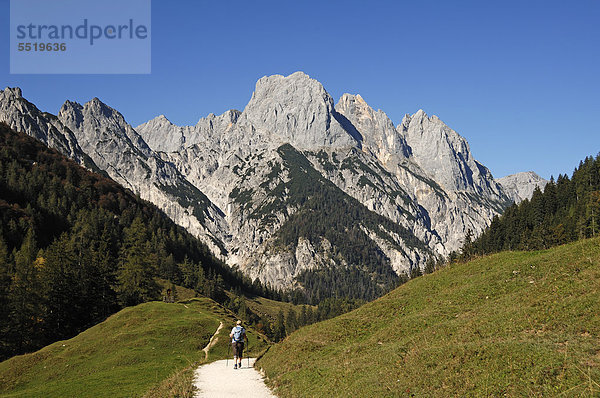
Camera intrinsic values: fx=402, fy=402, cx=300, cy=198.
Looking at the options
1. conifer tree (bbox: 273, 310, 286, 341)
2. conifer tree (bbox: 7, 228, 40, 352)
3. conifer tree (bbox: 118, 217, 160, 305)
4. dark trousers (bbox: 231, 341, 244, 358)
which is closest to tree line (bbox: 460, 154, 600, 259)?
conifer tree (bbox: 273, 310, 286, 341)

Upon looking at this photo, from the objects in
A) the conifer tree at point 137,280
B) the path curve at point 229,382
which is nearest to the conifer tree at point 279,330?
the conifer tree at point 137,280

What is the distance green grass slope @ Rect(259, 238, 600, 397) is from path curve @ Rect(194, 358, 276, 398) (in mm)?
1237

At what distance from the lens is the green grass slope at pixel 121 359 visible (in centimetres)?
3784

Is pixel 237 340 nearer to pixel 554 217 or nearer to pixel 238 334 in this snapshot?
pixel 238 334

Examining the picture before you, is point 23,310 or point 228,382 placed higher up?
point 23,310

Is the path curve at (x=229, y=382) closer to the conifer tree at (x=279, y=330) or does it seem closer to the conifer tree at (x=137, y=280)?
the conifer tree at (x=137, y=280)

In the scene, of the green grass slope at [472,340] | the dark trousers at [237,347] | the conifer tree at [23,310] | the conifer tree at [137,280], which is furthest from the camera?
the conifer tree at [137,280]

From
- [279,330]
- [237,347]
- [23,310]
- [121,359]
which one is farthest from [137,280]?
[279,330]

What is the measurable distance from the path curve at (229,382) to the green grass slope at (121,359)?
4.72 feet

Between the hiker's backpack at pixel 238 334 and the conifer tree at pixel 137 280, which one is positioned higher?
the conifer tree at pixel 137 280

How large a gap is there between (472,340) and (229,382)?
1619cm

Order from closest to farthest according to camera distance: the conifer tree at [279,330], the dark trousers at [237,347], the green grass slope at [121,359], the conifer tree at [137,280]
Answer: the dark trousers at [237,347]
the green grass slope at [121,359]
the conifer tree at [137,280]
the conifer tree at [279,330]

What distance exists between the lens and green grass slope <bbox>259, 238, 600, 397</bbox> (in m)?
16.0

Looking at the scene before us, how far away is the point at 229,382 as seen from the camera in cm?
2777
